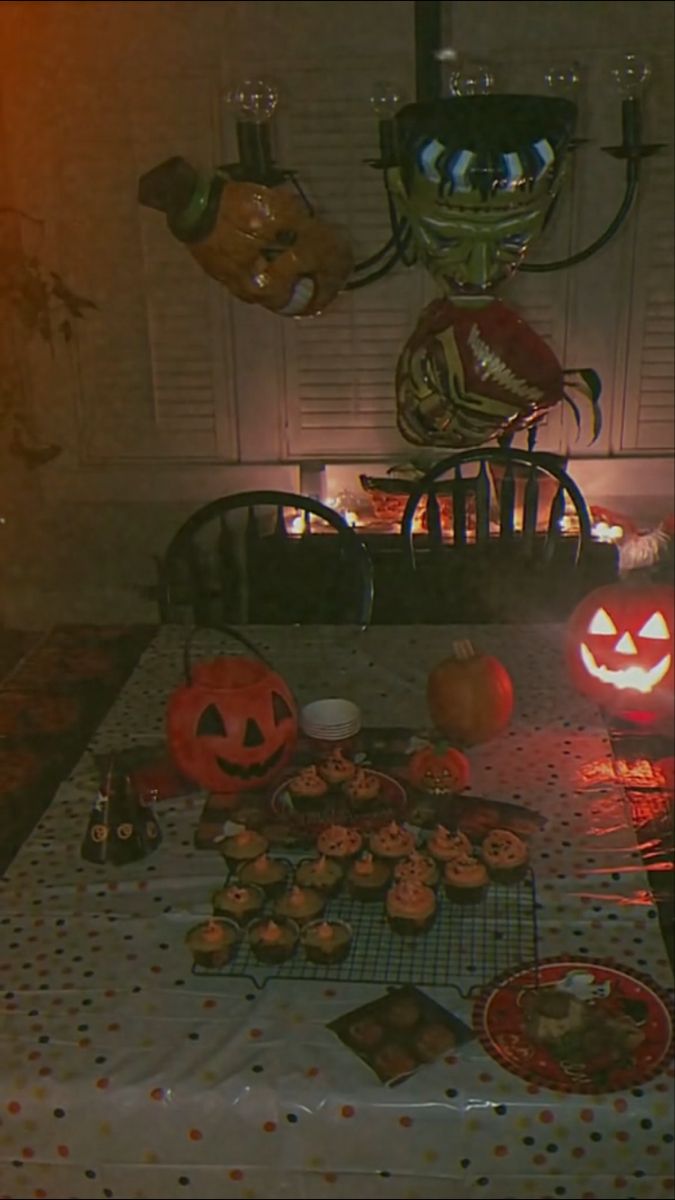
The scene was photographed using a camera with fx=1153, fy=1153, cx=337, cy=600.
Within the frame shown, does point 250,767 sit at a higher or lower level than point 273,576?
higher

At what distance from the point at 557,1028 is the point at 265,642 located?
853mm

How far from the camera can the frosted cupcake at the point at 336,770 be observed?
120 cm

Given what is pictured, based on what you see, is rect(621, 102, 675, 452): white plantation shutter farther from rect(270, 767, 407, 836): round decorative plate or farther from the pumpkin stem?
rect(270, 767, 407, 836): round decorative plate

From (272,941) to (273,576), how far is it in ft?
3.41

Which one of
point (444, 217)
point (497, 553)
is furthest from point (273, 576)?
point (444, 217)

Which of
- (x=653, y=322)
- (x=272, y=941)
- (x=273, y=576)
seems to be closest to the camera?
(x=272, y=941)

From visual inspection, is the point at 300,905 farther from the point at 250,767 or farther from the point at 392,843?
the point at 250,767

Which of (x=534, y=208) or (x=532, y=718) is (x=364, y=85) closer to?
(x=534, y=208)

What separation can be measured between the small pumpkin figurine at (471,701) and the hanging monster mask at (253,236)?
0.51 metres

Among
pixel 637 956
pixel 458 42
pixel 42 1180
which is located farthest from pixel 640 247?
pixel 42 1180

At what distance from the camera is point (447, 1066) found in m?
0.85

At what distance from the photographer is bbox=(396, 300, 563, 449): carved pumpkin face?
1.30 m

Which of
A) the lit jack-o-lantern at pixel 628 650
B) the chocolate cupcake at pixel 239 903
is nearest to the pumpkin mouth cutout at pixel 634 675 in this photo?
the lit jack-o-lantern at pixel 628 650

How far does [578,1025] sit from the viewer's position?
876 millimetres
